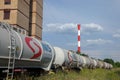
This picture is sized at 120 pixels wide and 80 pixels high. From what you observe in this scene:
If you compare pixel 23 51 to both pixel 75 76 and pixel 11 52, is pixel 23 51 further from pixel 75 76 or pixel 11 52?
pixel 75 76

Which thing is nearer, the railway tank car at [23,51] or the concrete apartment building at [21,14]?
the railway tank car at [23,51]

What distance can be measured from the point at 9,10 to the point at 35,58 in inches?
1396

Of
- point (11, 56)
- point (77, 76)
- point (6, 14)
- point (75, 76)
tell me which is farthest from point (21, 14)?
point (11, 56)

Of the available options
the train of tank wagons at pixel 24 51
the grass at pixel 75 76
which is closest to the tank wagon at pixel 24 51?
the train of tank wagons at pixel 24 51

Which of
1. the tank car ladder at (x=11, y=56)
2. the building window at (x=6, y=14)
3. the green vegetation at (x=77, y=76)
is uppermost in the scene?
the building window at (x=6, y=14)

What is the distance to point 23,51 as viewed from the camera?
12453 mm

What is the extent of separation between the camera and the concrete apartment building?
47.7m

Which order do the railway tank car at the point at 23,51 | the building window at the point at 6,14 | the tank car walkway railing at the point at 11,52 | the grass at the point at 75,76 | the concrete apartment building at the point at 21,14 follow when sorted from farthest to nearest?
1. the building window at the point at 6,14
2. the concrete apartment building at the point at 21,14
3. the grass at the point at 75,76
4. the tank car walkway railing at the point at 11,52
5. the railway tank car at the point at 23,51

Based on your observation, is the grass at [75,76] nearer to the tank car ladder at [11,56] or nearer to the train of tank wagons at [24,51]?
the train of tank wagons at [24,51]

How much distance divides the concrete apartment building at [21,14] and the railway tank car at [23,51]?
1108 inches

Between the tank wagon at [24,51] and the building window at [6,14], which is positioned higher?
the building window at [6,14]

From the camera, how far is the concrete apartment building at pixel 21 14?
157ft

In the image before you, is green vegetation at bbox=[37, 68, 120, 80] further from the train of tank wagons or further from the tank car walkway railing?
the tank car walkway railing

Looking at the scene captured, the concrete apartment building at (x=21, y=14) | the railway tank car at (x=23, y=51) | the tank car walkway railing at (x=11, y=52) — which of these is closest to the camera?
the railway tank car at (x=23, y=51)
